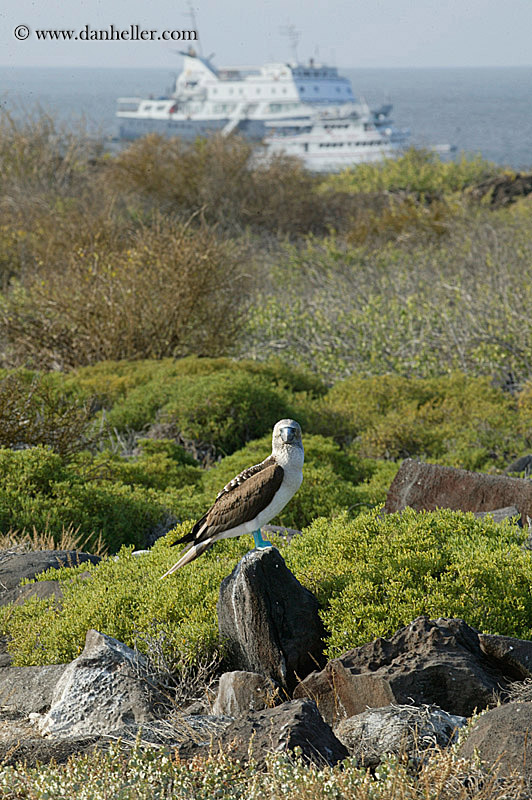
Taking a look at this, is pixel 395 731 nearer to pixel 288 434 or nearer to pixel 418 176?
pixel 288 434

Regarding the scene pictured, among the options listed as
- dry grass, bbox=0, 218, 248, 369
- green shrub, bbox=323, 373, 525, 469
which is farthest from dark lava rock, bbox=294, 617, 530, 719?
dry grass, bbox=0, 218, 248, 369

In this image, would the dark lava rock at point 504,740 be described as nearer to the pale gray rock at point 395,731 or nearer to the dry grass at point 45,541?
the pale gray rock at point 395,731

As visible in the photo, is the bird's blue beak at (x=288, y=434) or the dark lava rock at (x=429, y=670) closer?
the dark lava rock at (x=429, y=670)

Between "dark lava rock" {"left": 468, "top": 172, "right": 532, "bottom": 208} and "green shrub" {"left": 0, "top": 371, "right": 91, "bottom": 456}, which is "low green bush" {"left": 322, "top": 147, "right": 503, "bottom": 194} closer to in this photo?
"dark lava rock" {"left": 468, "top": 172, "right": 532, "bottom": 208}

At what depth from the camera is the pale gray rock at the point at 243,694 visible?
352 cm

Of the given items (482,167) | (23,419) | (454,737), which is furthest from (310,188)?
(454,737)

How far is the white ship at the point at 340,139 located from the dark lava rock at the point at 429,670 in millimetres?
43495

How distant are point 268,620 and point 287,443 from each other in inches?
28.7

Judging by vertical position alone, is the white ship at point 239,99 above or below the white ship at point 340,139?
above

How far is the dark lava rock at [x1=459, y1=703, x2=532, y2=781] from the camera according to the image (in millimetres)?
2703

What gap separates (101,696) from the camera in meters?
3.60

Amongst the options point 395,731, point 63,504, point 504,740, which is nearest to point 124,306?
point 63,504

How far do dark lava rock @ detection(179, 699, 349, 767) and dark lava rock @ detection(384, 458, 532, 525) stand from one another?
3.16m

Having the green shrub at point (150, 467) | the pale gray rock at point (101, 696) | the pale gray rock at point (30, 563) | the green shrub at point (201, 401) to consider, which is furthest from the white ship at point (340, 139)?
the pale gray rock at point (101, 696)
